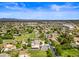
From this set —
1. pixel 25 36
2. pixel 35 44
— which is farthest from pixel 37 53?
pixel 25 36

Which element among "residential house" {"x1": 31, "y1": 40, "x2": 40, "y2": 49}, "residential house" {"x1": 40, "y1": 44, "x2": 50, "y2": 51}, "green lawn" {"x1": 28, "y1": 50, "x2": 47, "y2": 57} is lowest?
"green lawn" {"x1": 28, "y1": 50, "x2": 47, "y2": 57}

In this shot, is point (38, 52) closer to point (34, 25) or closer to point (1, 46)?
point (34, 25)

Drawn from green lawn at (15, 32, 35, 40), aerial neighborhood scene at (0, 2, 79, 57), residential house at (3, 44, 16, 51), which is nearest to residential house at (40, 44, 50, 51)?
aerial neighborhood scene at (0, 2, 79, 57)

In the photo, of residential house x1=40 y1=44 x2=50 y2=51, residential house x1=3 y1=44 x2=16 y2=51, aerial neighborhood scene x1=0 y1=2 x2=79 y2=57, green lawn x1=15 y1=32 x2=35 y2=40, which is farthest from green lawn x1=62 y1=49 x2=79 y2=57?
residential house x1=3 y1=44 x2=16 y2=51

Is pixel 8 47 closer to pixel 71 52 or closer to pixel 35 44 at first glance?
pixel 35 44

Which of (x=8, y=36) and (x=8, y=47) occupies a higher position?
(x=8, y=36)

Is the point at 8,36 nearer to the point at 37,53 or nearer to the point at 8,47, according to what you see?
the point at 8,47

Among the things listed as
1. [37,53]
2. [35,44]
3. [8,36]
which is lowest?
[37,53]

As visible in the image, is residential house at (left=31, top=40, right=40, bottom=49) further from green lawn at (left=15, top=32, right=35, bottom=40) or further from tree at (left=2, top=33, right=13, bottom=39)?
tree at (left=2, top=33, right=13, bottom=39)

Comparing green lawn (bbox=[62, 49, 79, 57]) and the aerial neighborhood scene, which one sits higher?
the aerial neighborhood scene
